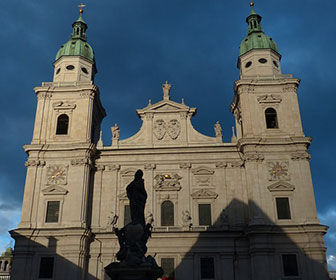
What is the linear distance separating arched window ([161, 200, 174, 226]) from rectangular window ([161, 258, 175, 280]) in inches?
110

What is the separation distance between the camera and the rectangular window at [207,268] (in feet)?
96.6

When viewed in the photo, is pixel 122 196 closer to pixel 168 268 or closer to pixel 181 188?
pixel 181 188

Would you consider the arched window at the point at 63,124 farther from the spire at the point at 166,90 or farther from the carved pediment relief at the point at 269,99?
the carved pediment relief at the point at 269,99

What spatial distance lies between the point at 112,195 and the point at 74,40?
17108 mm

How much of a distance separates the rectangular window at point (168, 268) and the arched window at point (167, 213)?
2.80m

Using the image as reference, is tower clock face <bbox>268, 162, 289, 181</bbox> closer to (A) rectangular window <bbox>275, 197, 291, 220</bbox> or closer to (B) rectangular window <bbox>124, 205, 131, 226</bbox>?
(A) rectangular window <bbox>275, 197, 291, 220</bbox>

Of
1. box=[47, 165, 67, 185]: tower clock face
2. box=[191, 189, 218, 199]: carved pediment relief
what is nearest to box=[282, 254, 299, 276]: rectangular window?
box=[191, 189, 218, 199]: carved pediment relief

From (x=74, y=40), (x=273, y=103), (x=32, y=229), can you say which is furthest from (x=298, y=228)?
(x=74, y=40)

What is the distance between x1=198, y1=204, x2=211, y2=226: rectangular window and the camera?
31362mm

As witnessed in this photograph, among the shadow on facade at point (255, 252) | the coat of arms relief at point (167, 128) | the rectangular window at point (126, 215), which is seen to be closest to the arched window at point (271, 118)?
the coat of arms relief at point (167, 128)

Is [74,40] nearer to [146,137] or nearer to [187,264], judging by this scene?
[146,137]

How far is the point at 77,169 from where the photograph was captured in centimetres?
3259

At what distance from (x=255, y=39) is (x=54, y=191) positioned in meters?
23.3

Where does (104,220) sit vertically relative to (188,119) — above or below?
below
